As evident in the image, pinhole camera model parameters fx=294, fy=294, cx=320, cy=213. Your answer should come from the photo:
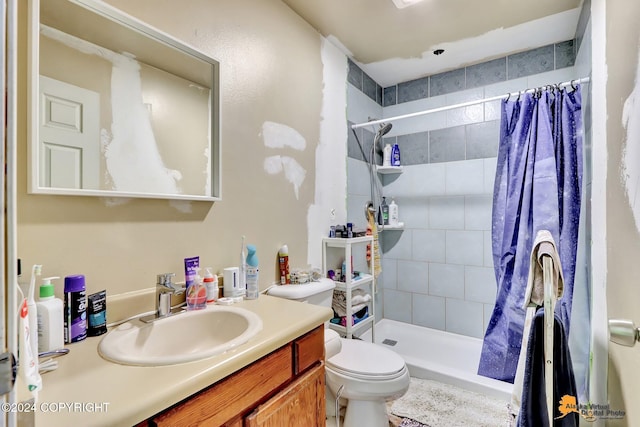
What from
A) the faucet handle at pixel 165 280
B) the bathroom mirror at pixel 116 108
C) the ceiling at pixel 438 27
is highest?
the ceiling at pixel 438 27

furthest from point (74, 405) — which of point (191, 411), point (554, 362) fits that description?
point (554, 362)

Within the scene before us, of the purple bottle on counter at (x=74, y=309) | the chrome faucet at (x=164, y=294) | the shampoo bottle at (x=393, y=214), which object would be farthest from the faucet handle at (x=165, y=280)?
the shampoo bottle at (x=393, y=214)

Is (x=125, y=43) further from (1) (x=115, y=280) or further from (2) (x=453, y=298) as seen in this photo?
(2) (x=453, y=298)

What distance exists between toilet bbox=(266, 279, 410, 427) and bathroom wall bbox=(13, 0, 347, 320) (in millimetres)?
226

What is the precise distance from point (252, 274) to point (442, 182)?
1972 mm

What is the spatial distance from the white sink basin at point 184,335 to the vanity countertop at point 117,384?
26 mm

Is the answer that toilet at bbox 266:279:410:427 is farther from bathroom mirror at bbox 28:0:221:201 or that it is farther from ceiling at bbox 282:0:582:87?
ceiling at bbox 282:0:582:87

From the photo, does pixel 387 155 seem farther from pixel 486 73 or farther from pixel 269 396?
pixel 269 396

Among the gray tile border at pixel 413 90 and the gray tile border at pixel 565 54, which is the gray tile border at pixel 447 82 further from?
the gray tile border at pixel 565 54

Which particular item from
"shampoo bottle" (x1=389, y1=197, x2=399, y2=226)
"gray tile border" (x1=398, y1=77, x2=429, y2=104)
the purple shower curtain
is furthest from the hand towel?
"gray tile border" (x1=398, y1=77, x2=429, y2=104)

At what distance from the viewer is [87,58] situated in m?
0.95

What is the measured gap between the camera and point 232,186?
4.60 ft

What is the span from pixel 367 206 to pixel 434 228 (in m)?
0.65

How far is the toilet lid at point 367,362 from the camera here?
4.57 feet
